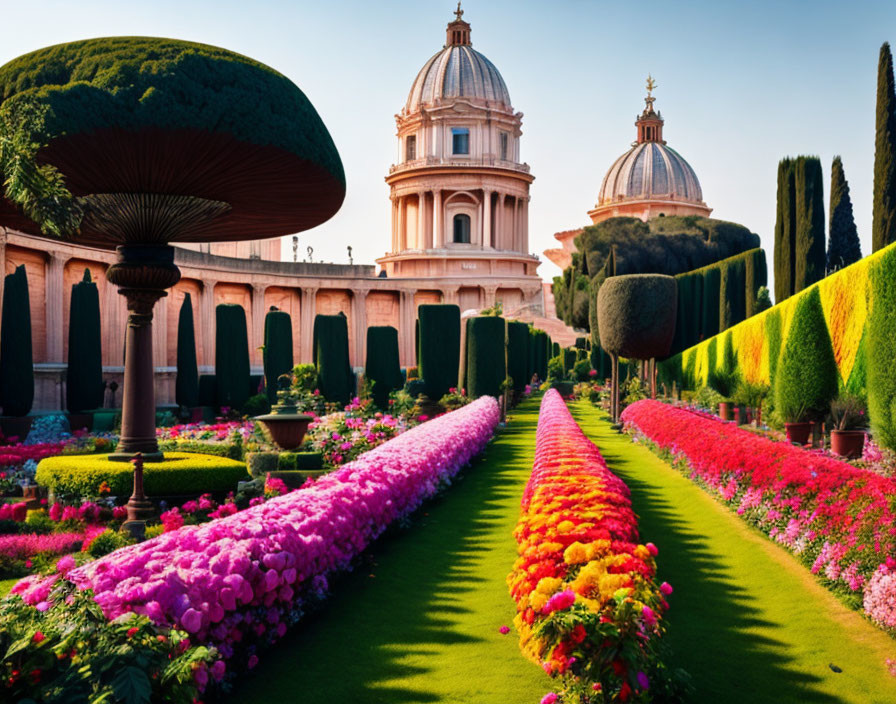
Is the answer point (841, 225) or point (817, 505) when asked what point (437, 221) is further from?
point (817, 505)

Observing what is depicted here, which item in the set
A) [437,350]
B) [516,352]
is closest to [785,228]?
[437,350]

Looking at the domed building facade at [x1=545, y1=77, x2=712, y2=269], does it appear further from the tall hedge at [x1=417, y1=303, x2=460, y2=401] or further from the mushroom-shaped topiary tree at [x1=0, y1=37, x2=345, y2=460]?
the mushroom-shaped topiary tree at [x1=0, y1=37, x2=345, y2=460]

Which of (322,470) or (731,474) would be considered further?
(322,470)

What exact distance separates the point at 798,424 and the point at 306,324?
36.2 m

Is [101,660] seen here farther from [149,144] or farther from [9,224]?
[9,224]

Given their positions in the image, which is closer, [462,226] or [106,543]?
[106,543]

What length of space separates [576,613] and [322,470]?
8.97 meters

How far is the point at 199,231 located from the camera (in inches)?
524

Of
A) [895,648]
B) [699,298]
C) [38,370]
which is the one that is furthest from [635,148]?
[895,648]

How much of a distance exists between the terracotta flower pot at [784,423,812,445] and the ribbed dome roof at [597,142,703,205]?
231ft

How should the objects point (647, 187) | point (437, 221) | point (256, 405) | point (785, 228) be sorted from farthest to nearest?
point (647, 187), point (437, 221), point (256, 405), point (785, 228)

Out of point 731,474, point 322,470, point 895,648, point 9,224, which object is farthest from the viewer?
point 322,470

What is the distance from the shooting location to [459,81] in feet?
213

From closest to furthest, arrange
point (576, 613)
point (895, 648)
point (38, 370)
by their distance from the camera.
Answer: point (576, 613) < point (895, 648) < point (38, 370)
